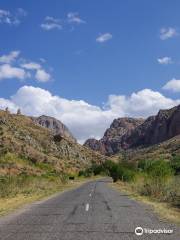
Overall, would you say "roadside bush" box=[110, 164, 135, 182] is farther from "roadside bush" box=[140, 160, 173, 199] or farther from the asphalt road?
the asphalt road

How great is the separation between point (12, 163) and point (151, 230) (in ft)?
217

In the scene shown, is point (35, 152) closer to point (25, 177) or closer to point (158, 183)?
point (25, 177)

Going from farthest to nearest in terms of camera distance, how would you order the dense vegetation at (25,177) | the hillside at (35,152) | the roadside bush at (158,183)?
the hillside at (35,152)
the dense vegetation at (25,177)
the roadside bush at (158,183)

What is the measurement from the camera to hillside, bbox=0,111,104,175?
267ft

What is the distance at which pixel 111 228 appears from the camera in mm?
13742

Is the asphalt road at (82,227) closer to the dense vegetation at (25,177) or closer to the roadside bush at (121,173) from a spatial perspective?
the dense vegetation at (25,177)

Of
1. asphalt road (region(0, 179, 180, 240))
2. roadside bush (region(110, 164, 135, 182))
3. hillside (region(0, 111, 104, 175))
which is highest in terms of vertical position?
hillside (region(0, 111, 104, 175))

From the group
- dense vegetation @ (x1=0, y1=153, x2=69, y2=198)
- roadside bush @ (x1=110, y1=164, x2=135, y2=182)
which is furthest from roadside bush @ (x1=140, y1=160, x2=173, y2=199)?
roadside bush @ (x1=110, y1=164, x2=135, y2=182)

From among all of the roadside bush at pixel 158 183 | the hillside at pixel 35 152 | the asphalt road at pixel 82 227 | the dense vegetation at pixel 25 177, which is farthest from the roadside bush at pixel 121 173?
the asphalt road at pixel 82 227

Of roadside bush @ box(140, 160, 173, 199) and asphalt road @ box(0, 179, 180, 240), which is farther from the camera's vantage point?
roadside bush @ box(140, 160, 173, 199)

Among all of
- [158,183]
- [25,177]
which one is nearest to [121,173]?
[25,177]

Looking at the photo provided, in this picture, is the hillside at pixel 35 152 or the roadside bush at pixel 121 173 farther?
the hillside at pixel 35 152

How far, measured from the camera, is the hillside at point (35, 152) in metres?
81.5

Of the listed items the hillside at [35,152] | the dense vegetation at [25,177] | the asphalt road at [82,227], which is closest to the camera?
the asphalt road at [82,227]
